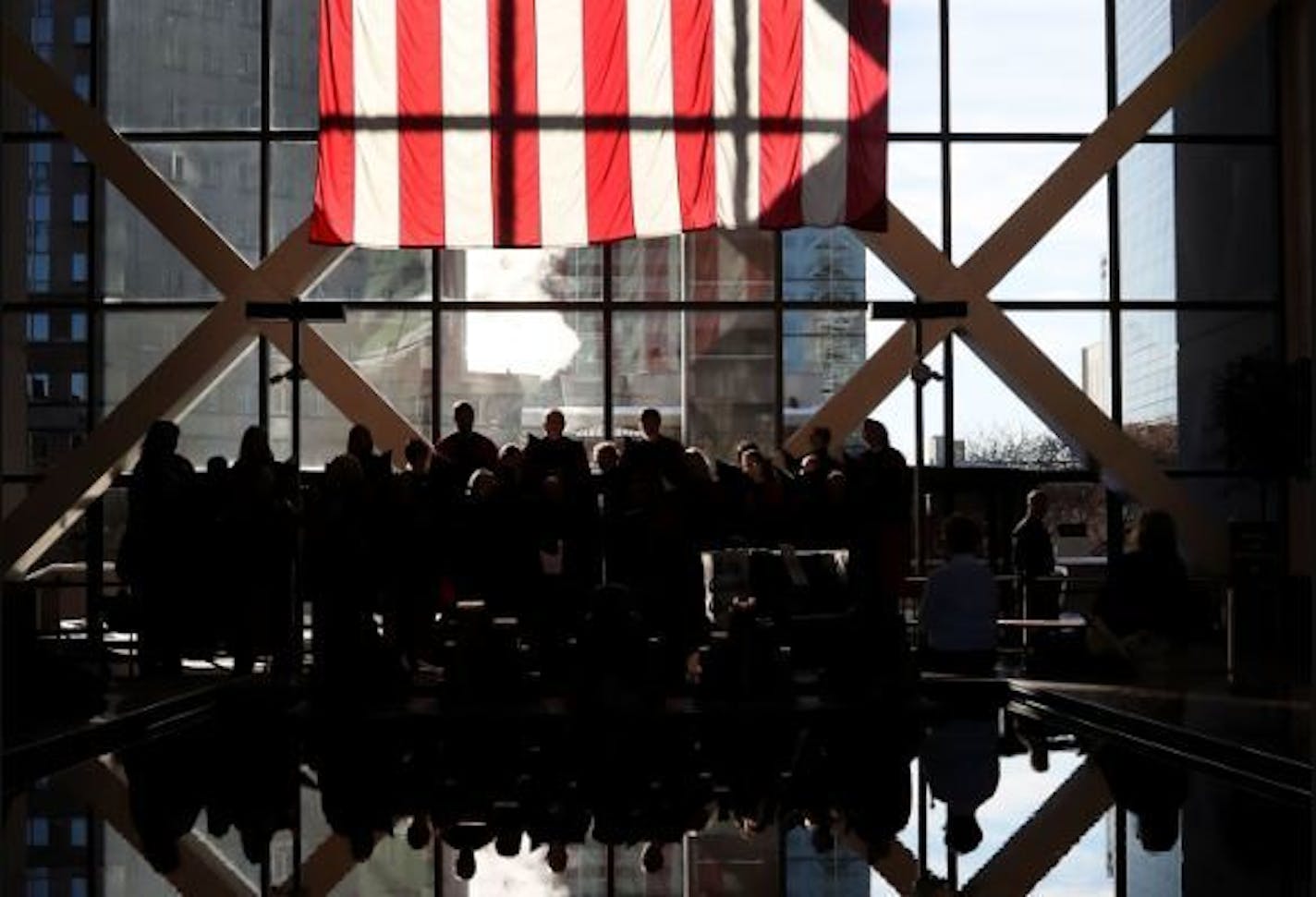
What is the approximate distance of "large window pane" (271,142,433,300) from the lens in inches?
793

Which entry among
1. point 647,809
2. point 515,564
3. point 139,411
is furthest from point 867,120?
point 647,809

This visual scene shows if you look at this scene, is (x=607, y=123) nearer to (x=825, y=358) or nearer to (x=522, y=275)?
(x=522, y=275)

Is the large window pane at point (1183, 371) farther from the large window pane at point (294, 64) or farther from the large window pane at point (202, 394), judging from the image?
the large window pane at point (202, 394)

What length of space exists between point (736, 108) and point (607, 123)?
99 cm

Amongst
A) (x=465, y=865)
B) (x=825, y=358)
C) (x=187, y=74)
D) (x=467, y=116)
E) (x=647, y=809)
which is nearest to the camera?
(x=465, y=865)

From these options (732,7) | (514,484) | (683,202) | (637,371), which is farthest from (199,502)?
(637,371)

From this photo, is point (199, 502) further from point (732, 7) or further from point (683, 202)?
point (732, 7)

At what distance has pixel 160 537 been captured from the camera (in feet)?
43.9

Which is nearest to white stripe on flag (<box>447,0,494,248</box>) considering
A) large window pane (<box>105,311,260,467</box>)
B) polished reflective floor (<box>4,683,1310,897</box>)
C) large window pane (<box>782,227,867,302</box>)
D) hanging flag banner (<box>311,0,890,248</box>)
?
hanging flag banner (<box>311,0,890,248</box>)

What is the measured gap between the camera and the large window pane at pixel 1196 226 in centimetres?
2053

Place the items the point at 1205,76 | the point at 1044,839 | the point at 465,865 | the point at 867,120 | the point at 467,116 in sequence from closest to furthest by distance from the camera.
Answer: the point at 465,865
the point at 1044,839
the point at 867,120
the point at 467,116
the point at 1205,76

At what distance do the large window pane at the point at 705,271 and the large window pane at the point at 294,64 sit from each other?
3357 mm

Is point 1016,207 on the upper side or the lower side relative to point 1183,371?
upper

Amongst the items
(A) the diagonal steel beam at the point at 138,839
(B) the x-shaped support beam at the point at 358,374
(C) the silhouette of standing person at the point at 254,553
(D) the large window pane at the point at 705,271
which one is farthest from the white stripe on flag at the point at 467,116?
(A) the diagonal steel beam at the point at 138,839
